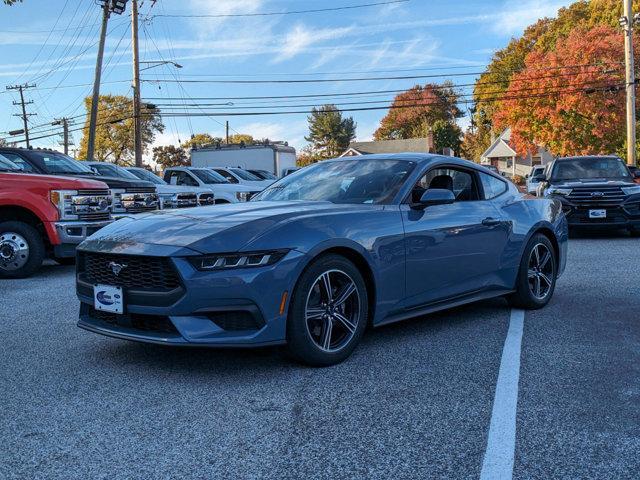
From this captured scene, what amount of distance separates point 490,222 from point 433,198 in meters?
0.96

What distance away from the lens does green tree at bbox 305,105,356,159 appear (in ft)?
378

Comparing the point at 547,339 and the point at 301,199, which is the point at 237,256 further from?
the point at 547,339

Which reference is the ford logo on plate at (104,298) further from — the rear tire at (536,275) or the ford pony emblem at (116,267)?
the rear tire at (536,275)

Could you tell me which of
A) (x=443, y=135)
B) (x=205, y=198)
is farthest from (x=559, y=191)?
(x=443, y=135)

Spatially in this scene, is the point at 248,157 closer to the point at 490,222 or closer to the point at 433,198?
the point at 490,222

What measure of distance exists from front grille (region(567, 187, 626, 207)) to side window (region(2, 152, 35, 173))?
9.41 meters

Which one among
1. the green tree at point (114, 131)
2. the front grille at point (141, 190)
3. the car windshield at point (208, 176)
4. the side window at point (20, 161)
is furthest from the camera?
the green tree at point (114, 131)

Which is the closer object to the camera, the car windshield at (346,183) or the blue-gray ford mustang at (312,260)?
the blue-gray ford mustang at (312,260)

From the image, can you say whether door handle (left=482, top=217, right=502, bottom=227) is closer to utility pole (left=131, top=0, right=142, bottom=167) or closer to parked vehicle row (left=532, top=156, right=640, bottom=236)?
parked vehicle row (left=532, top=156, right=640, bottom=236)

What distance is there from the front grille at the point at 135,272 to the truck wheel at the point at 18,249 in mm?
4749

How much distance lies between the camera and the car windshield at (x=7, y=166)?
9156mm

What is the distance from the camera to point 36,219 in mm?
8852

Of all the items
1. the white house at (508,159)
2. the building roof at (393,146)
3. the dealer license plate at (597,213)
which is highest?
the building roof at (393,146)

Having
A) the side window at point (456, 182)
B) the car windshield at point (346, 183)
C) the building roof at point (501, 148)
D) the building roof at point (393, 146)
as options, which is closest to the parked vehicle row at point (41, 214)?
the car windshield at point (346, 183)
